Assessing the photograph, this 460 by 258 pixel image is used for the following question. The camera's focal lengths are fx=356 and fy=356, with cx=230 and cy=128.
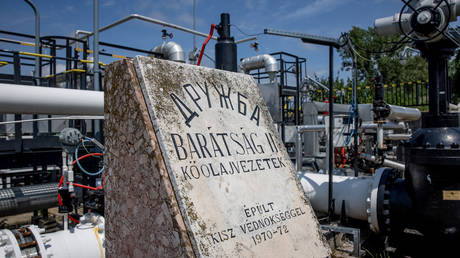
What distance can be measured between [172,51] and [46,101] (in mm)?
7075

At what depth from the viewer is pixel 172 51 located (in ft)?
29.9

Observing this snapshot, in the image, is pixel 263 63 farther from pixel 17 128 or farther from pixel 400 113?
pixel 17 128

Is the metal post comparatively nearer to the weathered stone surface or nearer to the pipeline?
the weathered stone surface

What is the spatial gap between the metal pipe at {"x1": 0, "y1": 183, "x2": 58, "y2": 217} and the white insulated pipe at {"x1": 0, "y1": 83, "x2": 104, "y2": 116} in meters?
2.10

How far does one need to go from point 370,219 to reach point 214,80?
2.24m

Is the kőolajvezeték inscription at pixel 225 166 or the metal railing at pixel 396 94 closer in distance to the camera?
the kőolajvezeték inscription at pixel 225 166

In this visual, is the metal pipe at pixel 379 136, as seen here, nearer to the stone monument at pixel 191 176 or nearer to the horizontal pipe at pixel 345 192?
the horizontal pipe at pixel 345 192

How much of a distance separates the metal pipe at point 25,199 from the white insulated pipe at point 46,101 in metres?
2.10

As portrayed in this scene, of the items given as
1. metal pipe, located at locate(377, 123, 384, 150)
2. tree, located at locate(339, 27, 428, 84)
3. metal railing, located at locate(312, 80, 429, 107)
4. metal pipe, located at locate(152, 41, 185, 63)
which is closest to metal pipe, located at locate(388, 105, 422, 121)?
metal pipe, located at locate(377, 123, 384, 150)

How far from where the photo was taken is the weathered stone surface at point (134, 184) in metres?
1.42

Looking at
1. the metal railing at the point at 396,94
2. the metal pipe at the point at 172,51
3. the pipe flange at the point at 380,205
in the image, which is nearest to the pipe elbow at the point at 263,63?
the metal pipe at the point at 172,51

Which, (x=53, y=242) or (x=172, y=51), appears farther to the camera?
(x=172, y=51)

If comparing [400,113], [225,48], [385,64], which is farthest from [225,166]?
[385,64]

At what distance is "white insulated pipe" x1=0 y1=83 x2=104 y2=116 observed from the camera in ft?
6.79
